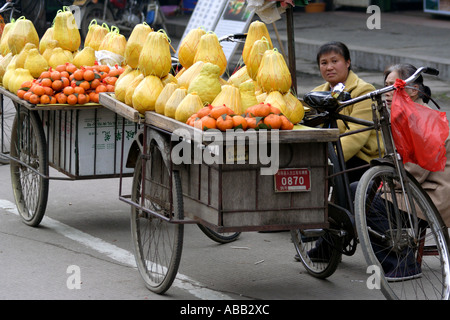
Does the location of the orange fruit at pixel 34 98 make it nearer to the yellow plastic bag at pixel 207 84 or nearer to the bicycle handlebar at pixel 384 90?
the yellow plastic bag at pixel 207 84

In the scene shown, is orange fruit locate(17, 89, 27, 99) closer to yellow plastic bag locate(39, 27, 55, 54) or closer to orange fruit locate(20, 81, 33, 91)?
orange fruit locate(20, 81, 33, 91)

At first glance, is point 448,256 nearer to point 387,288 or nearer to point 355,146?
point 387,288

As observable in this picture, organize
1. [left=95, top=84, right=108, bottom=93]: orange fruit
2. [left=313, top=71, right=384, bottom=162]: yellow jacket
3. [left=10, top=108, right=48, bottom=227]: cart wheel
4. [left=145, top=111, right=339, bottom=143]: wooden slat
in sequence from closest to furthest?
[left=145, top=111, right=339, bottom=143]: wooden slat
[left=313, top=71, right=384, bottom=162]: yellow jacket
[left=95, top=84, right=108, bottom=93]: orange fruit
[left=10, top=108, right=48, bottom=227]: cart wheel

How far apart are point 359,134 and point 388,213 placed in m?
0.89

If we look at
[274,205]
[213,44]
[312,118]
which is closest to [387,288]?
[274,205]

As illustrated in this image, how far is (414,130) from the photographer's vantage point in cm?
402

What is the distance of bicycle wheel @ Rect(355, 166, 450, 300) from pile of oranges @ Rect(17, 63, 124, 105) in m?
2.11

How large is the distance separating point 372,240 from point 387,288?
0.38 metres

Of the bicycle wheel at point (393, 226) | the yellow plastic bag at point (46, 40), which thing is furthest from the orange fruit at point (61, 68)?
the bicycle wheel at point (393, 226)

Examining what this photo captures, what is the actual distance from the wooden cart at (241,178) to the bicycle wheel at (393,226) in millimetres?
263

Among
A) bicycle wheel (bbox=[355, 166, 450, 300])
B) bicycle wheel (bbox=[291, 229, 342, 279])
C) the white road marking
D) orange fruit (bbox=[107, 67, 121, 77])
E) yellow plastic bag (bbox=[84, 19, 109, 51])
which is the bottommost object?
the white road marking

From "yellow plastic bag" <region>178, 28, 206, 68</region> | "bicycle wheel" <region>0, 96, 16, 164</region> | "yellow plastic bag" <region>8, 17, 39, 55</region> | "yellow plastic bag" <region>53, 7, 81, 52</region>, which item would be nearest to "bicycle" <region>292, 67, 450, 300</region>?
"yellow plastic bag" <region>178, 28, 206, 68</region>

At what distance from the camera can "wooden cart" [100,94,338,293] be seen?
3.89 metres

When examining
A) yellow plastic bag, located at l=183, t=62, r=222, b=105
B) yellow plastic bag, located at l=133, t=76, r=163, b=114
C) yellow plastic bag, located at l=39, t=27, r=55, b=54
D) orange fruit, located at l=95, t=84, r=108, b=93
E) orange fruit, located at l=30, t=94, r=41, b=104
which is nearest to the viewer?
yellow plastic bag, located at l=183, t=62, r=222, b=105
